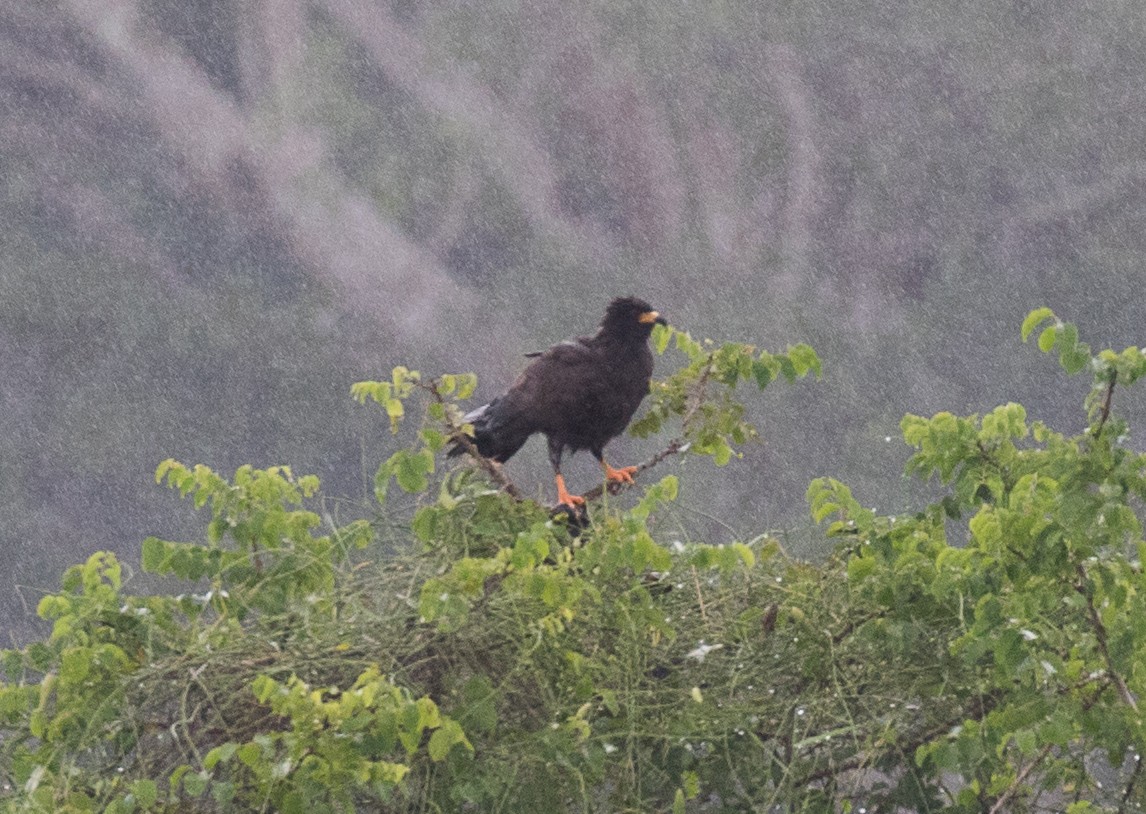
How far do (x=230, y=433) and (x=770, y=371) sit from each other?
541 cm

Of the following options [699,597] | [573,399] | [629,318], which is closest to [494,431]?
[573,399]

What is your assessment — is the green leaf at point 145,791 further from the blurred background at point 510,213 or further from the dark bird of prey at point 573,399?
the blurred background at point 510,213

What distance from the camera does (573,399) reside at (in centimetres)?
188

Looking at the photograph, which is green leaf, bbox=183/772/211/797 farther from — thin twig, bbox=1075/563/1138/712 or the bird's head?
the bird's head

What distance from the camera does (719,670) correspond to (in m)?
1.34

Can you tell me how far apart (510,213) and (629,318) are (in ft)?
17.8

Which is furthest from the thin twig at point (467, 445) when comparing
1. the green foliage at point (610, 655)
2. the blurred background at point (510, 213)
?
the blurred background at point (510, 213)

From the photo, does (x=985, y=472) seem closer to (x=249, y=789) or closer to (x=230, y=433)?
(x=249, y=789)

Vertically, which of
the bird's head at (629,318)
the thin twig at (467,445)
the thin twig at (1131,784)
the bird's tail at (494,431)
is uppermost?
the bird's head at (629,318)

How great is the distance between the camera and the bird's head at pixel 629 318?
1941 mm

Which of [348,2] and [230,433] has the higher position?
[348,2]

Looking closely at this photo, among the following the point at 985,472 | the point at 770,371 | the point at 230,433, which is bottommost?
the point at 985,472

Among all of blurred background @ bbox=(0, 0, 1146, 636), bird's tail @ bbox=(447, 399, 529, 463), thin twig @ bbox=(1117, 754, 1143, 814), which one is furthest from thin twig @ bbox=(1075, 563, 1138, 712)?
blurred background @ bbox=(0, 0, 1146, 636)

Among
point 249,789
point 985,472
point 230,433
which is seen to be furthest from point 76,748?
point 230,433
